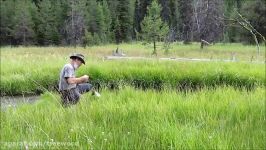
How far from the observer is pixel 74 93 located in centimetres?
823

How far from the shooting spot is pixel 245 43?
54.4 metres

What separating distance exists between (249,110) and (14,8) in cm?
6794

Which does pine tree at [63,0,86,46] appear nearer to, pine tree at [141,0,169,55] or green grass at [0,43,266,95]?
pine tree at [141,0,169,55]

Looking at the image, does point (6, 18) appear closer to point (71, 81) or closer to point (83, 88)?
point (83, 88)

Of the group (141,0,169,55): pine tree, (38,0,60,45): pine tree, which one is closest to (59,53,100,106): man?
(141,0,169,55): pine tree

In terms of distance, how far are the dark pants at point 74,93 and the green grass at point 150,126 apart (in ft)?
6.54

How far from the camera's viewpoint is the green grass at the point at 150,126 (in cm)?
359

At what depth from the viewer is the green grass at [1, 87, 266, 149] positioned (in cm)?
359

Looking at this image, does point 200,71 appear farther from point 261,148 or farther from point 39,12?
point 39,12

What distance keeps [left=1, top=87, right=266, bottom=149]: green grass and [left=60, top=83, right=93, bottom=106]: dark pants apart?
6.54 ft

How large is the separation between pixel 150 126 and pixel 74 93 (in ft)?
14.0

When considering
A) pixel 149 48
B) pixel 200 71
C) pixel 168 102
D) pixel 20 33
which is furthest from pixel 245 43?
pixel 168 102

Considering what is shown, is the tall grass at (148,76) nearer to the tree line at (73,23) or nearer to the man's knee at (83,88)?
the man's knee at (83,88)

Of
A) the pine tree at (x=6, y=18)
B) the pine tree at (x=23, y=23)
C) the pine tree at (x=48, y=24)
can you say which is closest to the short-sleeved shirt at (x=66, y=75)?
the pine tree at (x=23, y=23)
